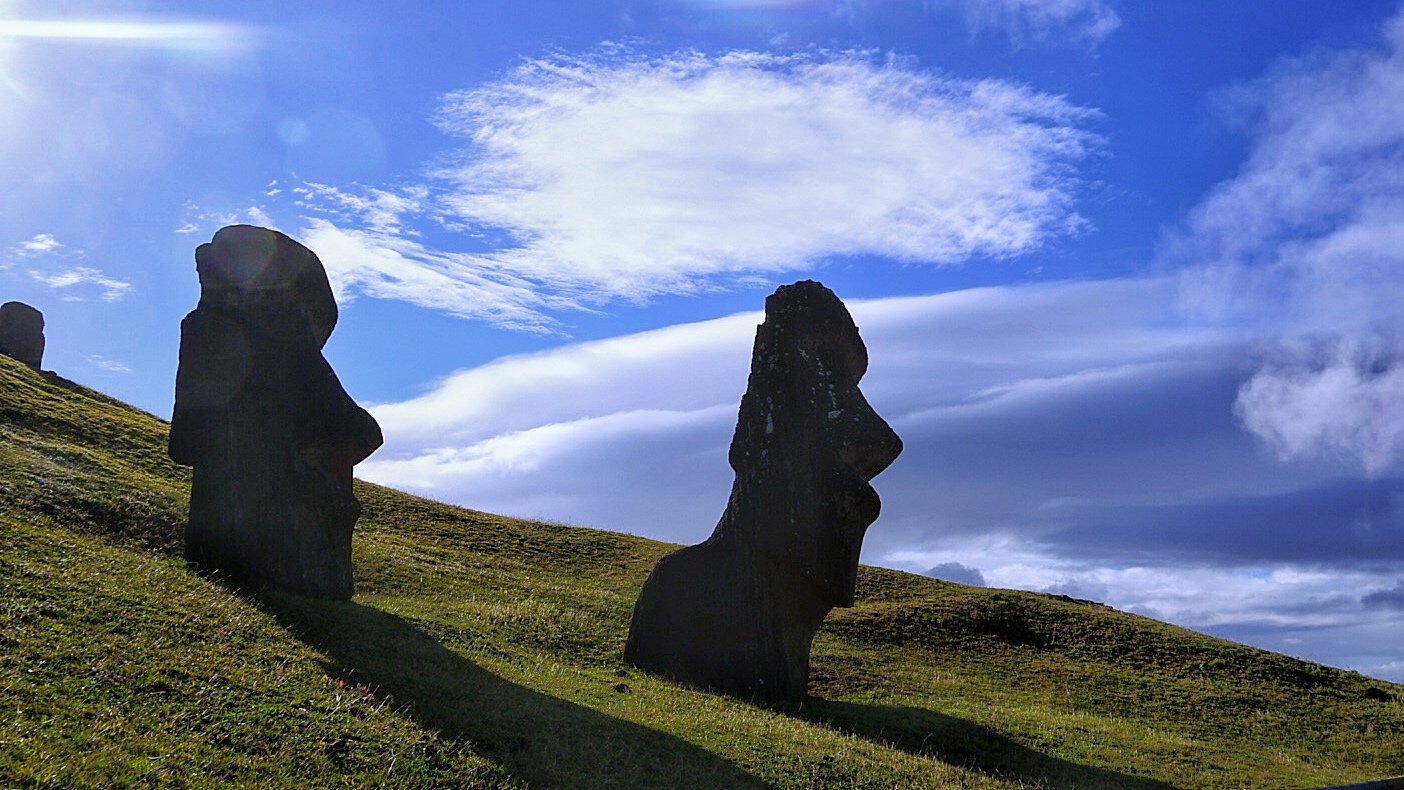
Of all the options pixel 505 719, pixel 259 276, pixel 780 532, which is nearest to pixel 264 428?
pixel 259 276

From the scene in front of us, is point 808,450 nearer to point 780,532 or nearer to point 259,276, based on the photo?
point 780,532

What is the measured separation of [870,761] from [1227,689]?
2042cm

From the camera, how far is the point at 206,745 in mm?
12109

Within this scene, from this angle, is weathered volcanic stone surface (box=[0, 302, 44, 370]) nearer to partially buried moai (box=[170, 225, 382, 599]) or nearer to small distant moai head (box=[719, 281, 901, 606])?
partially buried moai (box=[170, 225, 382, 599])

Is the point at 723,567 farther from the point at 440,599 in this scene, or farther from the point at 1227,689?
the point at 1227,689

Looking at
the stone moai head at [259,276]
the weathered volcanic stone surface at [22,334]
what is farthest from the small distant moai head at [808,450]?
the weathered volcanic stone surface at [22,334]

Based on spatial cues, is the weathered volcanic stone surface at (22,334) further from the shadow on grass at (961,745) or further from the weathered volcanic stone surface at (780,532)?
the shadow on grass at (961,745)

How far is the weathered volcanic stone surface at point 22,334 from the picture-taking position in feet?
184

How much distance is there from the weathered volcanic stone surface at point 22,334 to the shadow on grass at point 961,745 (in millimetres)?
53107

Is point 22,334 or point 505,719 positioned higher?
point 22,334

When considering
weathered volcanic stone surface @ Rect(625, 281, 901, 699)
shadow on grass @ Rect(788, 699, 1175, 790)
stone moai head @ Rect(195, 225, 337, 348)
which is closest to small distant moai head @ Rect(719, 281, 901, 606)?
weathered volcanic stone surface @ Rect(625, 281, 901, 699)

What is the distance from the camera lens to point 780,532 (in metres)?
23.1

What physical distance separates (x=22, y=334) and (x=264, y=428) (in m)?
45.4

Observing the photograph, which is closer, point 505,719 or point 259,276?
point 505,719
